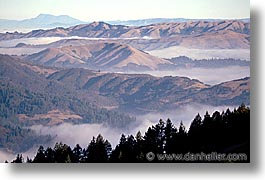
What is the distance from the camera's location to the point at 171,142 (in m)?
4.43

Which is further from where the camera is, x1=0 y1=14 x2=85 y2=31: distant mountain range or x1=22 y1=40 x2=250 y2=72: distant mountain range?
x1=22 y1=40 x2=250 y2=72: distant mountain range

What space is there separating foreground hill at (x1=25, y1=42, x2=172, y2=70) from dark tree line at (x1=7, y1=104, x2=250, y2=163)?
52cm

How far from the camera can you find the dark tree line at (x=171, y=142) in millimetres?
4340

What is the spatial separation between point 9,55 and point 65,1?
620mm

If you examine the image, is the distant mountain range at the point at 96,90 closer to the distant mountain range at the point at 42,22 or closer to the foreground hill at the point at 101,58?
the foreground hill at the point at 101,58

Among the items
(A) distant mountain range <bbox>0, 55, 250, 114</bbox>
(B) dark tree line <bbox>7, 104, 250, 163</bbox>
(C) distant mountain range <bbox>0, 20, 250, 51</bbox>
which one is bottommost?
(B) dark tree line <bbox>7, 104, 250, 163</bbox>

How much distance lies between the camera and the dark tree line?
4340 mm

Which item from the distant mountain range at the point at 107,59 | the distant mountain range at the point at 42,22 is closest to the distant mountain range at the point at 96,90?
the distant mountain range at the point at 107,59

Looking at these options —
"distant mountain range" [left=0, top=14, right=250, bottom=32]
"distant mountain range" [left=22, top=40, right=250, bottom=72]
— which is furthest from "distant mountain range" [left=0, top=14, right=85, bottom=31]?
"distant mountain range" [left=22, top=40, right=250, bottom=72]

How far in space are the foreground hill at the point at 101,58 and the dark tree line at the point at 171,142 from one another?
0.52 meters

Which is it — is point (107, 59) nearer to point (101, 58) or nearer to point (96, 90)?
point (101, 58)

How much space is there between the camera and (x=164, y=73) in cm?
467

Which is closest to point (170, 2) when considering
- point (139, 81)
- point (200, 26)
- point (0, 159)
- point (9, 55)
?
point (200, 26)

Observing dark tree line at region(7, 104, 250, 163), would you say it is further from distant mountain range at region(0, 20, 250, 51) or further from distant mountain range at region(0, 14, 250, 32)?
distant mountain range at region(0, 14, 250, 32)
